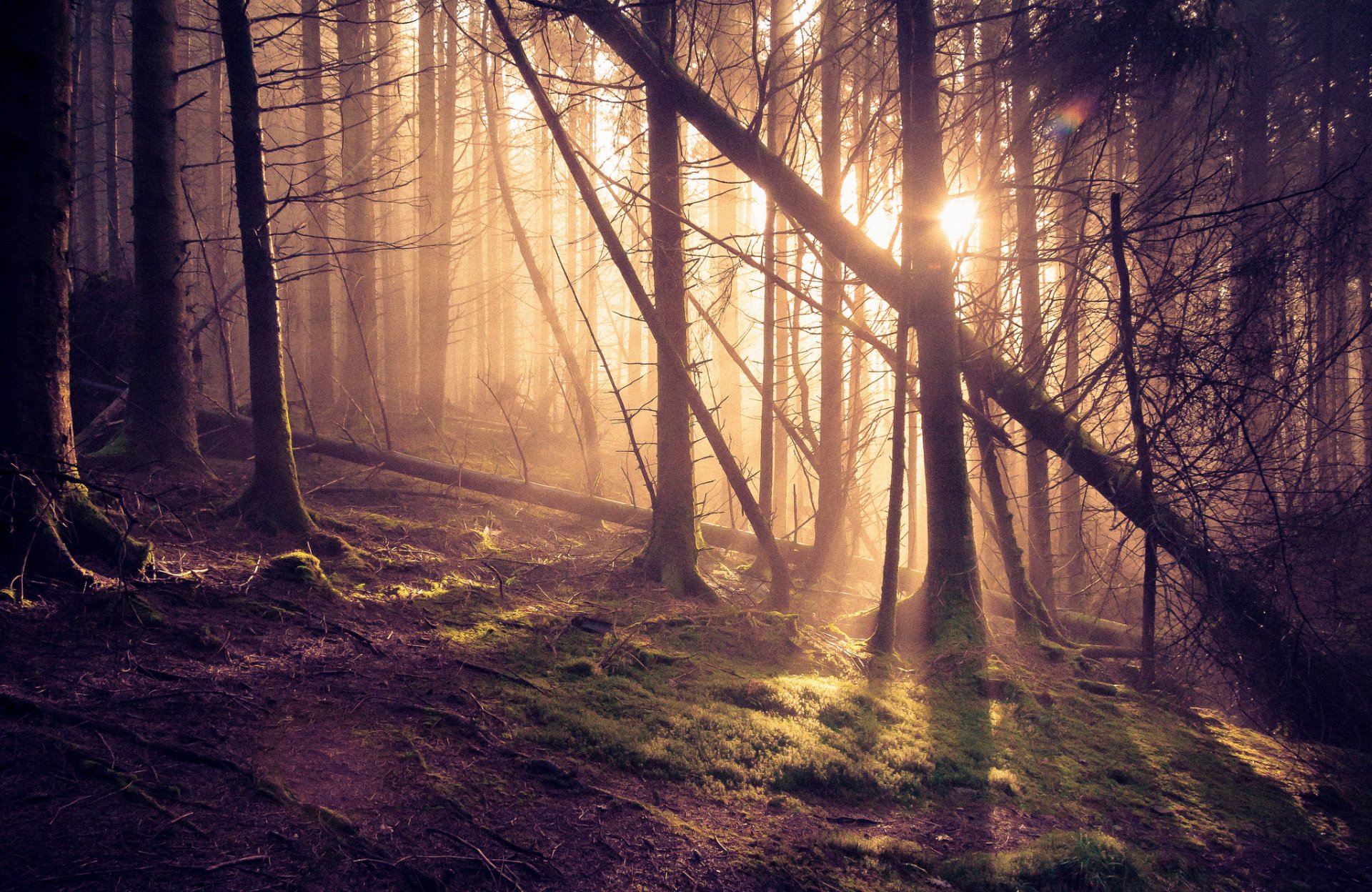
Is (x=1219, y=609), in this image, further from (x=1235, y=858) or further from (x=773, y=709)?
(x=773, y=709)


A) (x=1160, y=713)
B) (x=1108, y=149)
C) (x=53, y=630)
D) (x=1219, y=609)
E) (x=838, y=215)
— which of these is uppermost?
(x=1108, y=149)

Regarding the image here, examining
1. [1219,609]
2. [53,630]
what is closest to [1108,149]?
[1219,609]

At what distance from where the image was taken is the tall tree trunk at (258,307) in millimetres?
6016

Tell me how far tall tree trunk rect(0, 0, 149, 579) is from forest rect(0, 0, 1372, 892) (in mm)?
25

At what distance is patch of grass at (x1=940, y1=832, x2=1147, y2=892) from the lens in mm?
3168

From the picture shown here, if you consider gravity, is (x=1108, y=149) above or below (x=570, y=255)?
below

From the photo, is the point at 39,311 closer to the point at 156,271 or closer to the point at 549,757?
the point at 156,271

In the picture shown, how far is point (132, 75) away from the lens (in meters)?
7.36

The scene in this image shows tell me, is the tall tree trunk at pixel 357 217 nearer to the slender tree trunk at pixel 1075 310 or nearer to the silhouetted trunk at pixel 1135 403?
the slender tree trunk at pixel 1075 310

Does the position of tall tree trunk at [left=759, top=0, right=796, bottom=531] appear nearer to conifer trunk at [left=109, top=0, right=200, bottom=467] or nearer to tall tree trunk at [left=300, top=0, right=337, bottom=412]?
conifer trunk at [left=109, top=0, right=200, bottom=467]

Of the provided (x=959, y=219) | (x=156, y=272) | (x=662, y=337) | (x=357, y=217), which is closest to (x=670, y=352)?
(x=662, y=337)

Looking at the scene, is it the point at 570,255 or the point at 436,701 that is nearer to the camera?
the point at 436,701

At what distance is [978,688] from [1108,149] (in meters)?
11.8

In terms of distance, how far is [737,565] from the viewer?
10.7 meters
